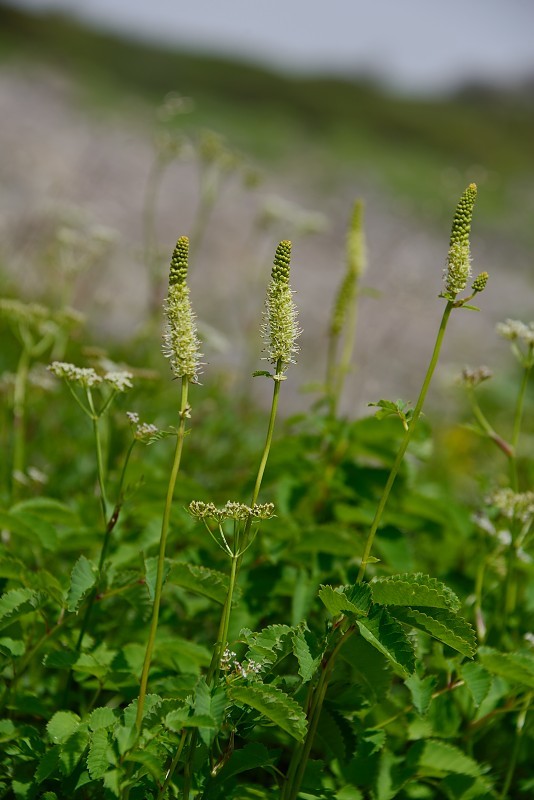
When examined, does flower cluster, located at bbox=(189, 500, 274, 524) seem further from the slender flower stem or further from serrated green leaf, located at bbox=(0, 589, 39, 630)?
serrated green leaf, located at bbox=(0, 589, 39, 630)

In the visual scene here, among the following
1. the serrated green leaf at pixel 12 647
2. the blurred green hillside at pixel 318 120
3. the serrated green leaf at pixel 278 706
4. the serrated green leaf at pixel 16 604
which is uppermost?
the blurred green hillside at pixel 318 120

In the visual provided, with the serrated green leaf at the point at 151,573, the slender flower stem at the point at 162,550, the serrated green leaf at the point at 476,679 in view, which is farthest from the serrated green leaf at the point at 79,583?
the serrated green leaf at the point at 476,679

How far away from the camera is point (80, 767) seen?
6.70 feet

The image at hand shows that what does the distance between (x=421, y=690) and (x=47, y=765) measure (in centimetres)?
101

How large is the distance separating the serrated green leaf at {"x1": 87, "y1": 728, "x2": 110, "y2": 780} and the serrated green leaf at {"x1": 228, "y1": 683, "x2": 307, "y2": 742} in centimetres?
34

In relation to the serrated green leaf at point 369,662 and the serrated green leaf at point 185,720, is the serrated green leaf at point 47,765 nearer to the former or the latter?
the serrated green leaf at point 185,720

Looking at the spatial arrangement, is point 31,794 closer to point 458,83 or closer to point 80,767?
point 80,767

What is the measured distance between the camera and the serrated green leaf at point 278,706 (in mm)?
1779

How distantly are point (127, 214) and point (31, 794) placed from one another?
428 inches

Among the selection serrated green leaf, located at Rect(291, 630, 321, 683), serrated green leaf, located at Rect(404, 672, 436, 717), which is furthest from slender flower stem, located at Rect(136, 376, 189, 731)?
serrated green leaf, located at Rect(404, 672, 436, 717)

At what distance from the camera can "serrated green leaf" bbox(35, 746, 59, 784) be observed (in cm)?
197

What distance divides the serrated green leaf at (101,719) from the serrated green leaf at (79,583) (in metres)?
0.28

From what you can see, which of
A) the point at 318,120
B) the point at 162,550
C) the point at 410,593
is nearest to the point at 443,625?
the point at 410,593

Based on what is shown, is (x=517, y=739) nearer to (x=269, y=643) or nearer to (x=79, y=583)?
(x=269, y=643)
